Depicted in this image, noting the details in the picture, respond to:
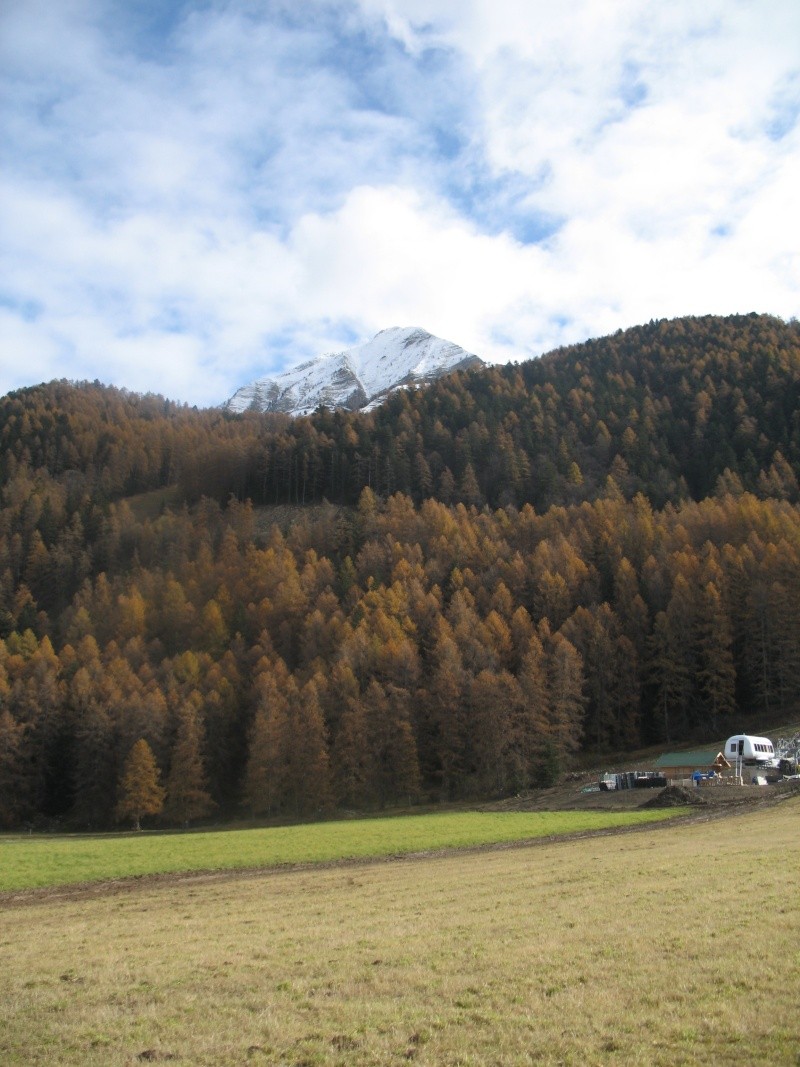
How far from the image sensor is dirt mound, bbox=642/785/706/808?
43344 mm

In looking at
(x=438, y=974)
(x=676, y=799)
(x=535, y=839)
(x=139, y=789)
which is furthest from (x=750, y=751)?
(x=438, y=974)

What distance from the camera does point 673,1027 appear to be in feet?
30.3

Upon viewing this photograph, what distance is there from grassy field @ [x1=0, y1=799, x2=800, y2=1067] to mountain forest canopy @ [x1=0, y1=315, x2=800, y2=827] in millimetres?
45086

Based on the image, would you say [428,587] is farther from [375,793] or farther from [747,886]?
[747,886]

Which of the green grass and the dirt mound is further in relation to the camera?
the dirt mound

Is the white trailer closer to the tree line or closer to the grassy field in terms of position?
the tree line

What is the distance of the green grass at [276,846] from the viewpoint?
33.0 meters

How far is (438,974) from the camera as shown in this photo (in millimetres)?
12508

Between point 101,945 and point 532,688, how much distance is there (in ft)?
193

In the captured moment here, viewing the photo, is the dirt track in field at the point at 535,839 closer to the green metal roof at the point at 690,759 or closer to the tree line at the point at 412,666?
the green metal roof at the point at 690,759

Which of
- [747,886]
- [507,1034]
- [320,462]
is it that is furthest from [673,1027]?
[320,462]

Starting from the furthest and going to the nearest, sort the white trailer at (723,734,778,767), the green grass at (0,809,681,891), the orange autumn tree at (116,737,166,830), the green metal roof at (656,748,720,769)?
1. the orange autumn tree at (116,737,166,830)
2. the green metal roof at (656,748,720,769)
3. the white trailer at (723,734,778,767)
4. the green grass at (0,809,681,891)

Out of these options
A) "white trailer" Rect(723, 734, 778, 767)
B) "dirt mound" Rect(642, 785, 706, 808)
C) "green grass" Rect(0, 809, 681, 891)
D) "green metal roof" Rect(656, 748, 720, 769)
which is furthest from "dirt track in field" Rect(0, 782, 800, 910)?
"green metal roof" Rect(656, 748, 720, 769)

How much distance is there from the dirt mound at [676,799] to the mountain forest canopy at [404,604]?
18.8 m
